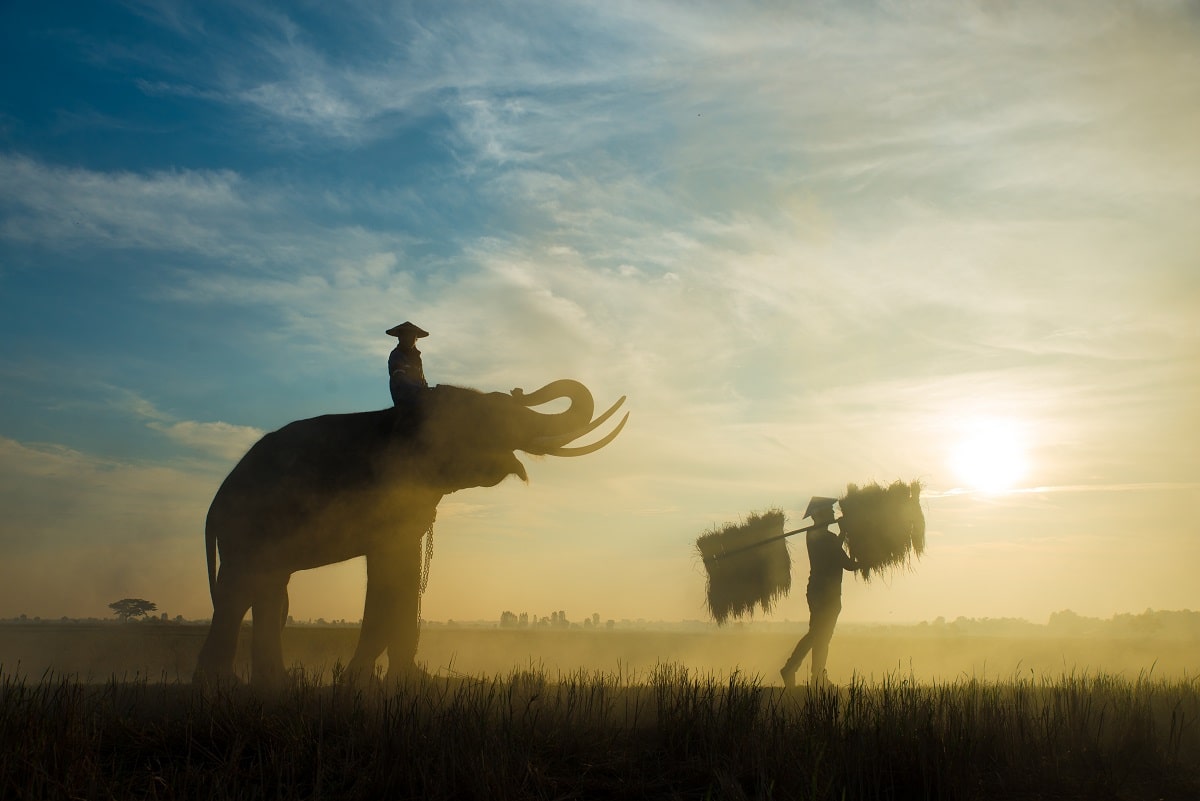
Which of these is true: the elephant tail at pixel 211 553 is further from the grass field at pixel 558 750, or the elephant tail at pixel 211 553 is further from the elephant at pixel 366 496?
the grass field at pixel 558 750

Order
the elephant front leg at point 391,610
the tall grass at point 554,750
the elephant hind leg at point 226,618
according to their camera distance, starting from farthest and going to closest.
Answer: the elephant front leg at point 391,610, the elephant hind leg at point 226,618, the tall grass at point 554,750

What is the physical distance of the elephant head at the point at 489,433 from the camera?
937 centimetres

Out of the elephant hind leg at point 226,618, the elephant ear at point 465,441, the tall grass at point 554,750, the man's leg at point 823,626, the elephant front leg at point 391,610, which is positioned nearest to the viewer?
the tall grass at point 554,750

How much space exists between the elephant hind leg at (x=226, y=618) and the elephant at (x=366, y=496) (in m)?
0.01

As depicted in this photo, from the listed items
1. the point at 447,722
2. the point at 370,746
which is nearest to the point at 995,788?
the point at 447,722

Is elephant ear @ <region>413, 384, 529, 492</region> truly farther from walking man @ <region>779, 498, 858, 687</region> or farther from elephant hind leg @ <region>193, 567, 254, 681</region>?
walking man @ <region>779, 498, 858, 687</region>

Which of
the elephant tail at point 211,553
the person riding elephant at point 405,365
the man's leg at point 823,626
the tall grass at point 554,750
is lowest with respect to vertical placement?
the tall grass at point 554,750

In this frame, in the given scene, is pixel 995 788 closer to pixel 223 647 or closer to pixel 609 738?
pixel 609 738

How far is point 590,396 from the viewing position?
9.87 metres

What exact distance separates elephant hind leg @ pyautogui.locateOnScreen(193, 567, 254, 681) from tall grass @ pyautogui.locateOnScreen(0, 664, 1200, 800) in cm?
153

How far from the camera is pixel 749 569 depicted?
18156 millimetres

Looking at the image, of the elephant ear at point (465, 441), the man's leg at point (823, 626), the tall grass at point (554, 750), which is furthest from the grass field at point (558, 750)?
the man's leg at point (823, 626)

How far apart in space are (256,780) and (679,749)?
249 cm

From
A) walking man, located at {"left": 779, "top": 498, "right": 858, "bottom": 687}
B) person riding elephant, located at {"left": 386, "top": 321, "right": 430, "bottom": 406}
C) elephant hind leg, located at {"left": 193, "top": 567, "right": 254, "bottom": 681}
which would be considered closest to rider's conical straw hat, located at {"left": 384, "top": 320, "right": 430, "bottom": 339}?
person riding elephant, located at {"left": 386, "top": 321, "right": 430, "bottom": 406}
